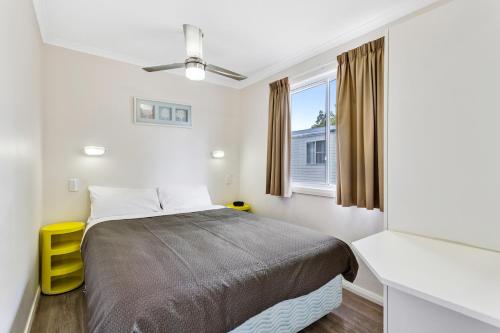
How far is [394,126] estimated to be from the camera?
133 cm

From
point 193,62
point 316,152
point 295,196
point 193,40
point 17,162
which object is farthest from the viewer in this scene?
point 295,196

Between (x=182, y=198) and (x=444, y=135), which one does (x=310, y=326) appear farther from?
(x=182, y=198)

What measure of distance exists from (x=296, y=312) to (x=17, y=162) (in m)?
1.99

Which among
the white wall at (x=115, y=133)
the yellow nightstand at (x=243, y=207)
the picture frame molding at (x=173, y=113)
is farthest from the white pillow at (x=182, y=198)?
the picture frame molding at (x=173, y=113)

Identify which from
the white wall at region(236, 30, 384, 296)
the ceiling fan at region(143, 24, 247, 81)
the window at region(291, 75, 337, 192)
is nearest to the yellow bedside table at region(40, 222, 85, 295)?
the ceiling fan at region(143, 24, 247, 81)

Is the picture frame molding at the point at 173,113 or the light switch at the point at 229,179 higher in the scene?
the picture frame molding at the point at 173,113

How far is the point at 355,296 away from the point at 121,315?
84.7 inches

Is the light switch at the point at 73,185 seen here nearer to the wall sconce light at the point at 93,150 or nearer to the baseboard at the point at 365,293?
the wall sconce light at the point at 93,150

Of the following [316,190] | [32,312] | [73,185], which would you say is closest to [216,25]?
[316,190]

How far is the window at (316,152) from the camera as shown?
2.85 meters

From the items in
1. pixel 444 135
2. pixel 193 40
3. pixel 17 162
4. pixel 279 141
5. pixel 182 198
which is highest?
pixel 193 40

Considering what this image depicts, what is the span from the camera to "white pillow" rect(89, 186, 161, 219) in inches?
104

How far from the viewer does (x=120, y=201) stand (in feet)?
9.05

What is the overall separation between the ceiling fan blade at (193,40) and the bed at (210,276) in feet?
5.24
